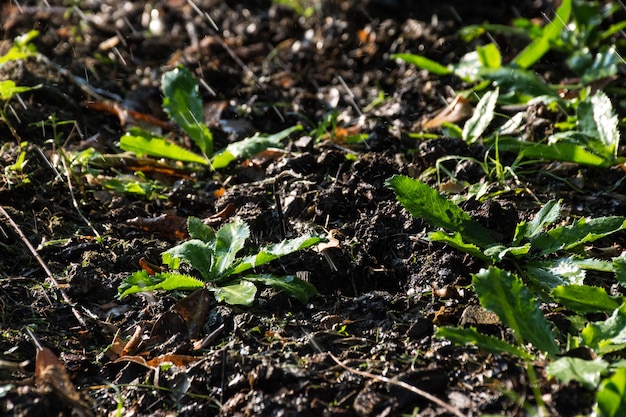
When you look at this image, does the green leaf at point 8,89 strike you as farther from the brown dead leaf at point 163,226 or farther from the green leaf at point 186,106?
the brown dead leaf at point 163,226

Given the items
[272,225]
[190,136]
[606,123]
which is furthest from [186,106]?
[606,123]

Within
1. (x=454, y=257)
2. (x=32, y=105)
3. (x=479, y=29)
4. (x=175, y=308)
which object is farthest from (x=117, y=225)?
(x=479, y=29)

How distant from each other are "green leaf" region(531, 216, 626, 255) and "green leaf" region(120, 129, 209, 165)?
1.33m

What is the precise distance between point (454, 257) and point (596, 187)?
73cm

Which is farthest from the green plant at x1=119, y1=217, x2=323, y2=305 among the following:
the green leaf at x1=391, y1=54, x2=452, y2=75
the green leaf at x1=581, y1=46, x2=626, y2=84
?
the green leaf at x1=581, y1=46, x2=626, y2=84

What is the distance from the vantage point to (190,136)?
266 centimetres

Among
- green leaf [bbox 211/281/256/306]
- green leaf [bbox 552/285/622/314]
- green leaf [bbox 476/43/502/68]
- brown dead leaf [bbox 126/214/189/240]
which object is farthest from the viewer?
green leaf [bbox 476/43/502/68]

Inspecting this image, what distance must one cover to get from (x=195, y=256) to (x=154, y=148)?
75cm

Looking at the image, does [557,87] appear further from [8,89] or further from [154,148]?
[8,89]

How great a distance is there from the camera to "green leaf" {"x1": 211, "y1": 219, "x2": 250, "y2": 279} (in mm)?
1913

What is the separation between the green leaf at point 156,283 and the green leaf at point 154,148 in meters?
0.79

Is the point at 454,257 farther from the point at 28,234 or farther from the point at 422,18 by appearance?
the point at 422,18

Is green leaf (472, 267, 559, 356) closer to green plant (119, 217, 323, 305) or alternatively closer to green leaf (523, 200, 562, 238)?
green leaf (523, 200, 562, 238)

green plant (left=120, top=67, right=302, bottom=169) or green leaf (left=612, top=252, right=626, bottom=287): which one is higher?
green plant (left=120, top=67, right=302, bottom=169)
